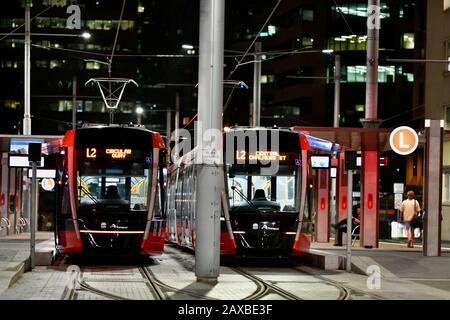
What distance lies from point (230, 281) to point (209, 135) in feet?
8.96

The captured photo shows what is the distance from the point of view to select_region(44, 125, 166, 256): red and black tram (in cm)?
2058

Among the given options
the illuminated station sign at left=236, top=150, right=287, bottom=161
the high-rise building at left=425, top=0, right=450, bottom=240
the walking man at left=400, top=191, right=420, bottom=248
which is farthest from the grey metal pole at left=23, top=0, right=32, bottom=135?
the high-rise building at left=425, top=0, right=450, bottom=240

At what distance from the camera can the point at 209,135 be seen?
683 inches

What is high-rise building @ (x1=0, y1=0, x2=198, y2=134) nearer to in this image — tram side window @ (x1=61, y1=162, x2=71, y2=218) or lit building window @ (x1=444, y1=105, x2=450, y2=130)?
lit building window @ (x1=444, y1=105, x2=450, y2=130)

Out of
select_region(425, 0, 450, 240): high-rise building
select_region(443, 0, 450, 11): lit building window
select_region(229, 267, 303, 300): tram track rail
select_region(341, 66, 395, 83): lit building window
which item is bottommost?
select_region(229, 267, 303, 300): tram track rail

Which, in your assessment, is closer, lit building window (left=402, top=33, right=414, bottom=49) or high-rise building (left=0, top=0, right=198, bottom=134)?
lit building window (left=402, top=33, right=414, bottom=49)

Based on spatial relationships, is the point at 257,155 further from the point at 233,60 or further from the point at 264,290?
the point at 233,60

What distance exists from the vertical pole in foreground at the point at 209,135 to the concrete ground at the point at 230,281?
558mm

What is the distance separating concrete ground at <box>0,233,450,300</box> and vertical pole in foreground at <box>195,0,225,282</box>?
0.56 meters

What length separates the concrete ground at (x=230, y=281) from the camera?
14984 mm

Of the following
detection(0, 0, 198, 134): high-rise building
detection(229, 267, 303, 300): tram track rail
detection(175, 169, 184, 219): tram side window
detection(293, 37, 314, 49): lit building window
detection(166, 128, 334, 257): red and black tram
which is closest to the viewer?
detection(229, 267, 303, 300): tram track rail

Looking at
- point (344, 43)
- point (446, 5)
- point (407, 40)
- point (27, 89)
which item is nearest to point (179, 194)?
point (27, 89)

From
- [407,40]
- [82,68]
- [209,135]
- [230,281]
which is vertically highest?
[407,40]
